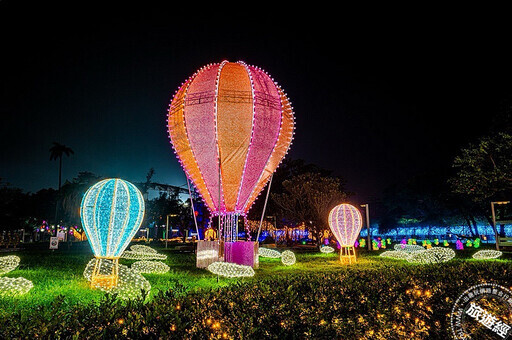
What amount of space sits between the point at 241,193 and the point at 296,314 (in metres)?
6.49

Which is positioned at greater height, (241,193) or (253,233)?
(241,193)

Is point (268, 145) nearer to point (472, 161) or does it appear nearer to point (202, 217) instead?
point (472, 161)

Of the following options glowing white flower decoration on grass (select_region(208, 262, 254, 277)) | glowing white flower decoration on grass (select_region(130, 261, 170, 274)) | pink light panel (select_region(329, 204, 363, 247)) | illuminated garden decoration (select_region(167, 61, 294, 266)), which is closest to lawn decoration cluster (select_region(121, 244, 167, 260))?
glowing white flower decoration on grass (select_region(130, 261, 170, 274))

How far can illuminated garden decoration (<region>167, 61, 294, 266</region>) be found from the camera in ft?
Answer: 32.2

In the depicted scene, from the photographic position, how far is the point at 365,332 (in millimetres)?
4652

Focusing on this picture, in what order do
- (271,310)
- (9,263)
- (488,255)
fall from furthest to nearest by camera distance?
1. (488,255)
2. (9,263)
3. (271,310)

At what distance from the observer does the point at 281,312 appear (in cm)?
412

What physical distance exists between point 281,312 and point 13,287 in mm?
4936

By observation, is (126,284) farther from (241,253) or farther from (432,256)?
(432,256)

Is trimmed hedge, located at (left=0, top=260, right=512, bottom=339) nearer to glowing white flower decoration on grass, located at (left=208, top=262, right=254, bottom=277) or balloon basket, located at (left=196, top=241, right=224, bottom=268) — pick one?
glowing white flower decoration on grass, located at (left=208, top=262, right=254, bottom=277)

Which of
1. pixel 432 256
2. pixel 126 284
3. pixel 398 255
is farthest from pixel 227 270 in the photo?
pixel 398 255

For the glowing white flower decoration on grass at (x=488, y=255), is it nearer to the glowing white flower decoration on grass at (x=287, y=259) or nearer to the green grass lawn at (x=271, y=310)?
the glowing white flower decoration on grass at (x=287, y=259)

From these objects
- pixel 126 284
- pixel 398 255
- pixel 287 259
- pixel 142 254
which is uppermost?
pixel 126 284

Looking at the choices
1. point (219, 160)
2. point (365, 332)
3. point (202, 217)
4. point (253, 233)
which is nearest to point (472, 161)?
point (219, 160)
